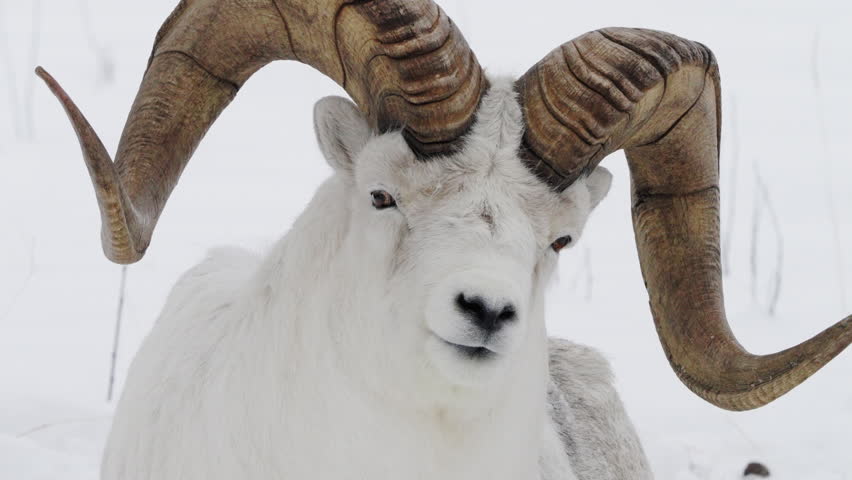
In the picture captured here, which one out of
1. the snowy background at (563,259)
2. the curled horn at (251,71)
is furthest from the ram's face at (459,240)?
the snowy background at (563,259)

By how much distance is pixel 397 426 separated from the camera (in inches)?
159

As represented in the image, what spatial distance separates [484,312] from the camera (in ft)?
11.6

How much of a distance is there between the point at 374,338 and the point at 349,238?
38cm

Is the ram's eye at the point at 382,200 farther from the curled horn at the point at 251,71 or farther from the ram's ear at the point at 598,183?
the ram's ear at the point at 598,183

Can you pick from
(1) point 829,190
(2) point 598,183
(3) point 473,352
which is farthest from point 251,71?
(1) point 829,190

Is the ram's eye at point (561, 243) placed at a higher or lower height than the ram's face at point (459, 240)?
lower

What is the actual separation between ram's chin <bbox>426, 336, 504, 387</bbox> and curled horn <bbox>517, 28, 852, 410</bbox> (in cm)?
72

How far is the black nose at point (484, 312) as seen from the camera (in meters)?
3.52

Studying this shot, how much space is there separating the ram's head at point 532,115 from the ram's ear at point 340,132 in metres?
0.06

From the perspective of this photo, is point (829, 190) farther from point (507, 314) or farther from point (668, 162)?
point (507, 314)

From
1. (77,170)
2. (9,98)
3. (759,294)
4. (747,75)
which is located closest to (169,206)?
(77,170)

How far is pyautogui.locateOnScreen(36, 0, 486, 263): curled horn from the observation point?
12.9ft

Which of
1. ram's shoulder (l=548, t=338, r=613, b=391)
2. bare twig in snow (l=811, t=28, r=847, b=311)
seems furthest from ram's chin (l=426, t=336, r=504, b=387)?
bare twig in snow (l=811, t=28, r=847, b=311)

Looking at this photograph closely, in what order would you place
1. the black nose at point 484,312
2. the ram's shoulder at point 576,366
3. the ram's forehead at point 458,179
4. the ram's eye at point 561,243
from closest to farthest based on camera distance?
the black nose at point 484,312
the ram's forehead at point 458,179
the ram's eye at point 561,243
the ram's shoulder at point 576,366
